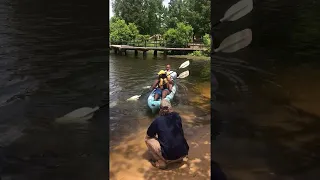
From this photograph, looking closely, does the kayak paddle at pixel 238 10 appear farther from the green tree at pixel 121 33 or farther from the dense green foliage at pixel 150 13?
the dense green foliage at pixel 150 13

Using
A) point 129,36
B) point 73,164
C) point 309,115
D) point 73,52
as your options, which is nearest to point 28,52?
point 73,52

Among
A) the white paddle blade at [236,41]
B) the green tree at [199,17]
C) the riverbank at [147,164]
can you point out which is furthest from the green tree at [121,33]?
the white paddle blade at [236,41]

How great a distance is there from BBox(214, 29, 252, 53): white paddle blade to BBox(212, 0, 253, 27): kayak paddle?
0.08m

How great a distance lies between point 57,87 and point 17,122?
252 mm

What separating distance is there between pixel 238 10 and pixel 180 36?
25833 mm

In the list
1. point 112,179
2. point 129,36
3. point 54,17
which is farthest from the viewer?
point 129,36

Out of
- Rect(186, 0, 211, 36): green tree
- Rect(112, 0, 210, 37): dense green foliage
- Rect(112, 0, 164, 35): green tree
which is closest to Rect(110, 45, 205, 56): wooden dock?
Rect(186, 0, 211, 36): green tree

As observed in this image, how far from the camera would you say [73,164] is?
1.49 metres

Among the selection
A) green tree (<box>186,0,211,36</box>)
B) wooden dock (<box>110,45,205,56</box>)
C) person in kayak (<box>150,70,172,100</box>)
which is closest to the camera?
person in kayak (<box>150,70,172,100</box>)

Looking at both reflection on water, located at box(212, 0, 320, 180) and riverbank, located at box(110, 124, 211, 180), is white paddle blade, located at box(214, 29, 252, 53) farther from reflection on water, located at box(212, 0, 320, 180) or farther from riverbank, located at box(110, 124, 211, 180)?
riverbank, located at box(110, 124, 211, 180)

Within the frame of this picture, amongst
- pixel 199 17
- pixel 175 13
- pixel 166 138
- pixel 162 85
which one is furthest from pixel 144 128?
pixel 175 13

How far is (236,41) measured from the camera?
1398 mm

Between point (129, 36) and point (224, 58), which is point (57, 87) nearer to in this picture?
point (224, 58)

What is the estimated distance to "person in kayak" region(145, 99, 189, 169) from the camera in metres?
4.11
